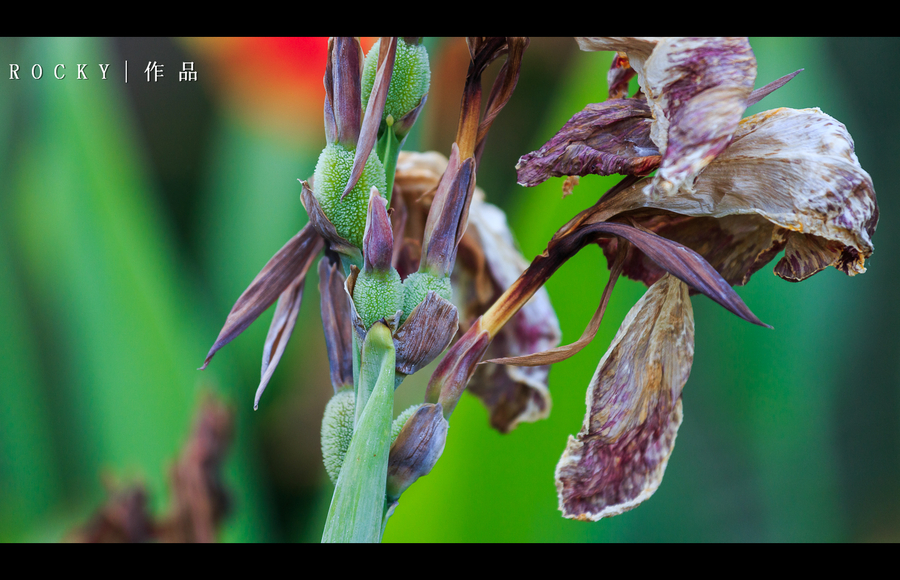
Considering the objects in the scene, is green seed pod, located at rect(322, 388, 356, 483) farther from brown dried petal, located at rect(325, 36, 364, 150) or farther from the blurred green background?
the blurred green background

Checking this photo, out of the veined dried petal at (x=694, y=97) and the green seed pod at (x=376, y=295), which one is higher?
the veined dried petal at (x=694, y=97)

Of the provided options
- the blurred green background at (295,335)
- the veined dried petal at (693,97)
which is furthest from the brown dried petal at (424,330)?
the blurred green background at (295,335)

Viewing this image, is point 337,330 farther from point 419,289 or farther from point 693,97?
point 693,97

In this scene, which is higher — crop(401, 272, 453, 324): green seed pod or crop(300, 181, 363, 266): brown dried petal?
crop(300, 181, 363, 266): brown dried petal

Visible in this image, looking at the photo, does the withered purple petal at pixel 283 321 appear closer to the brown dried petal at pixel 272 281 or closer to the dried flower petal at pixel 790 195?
the brown dried petal at pixel 272 281

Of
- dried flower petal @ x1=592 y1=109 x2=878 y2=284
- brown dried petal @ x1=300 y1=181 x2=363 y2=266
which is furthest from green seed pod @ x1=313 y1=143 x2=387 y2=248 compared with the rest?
dried flower petal @ x1=592 y1=109 x2=878 y2=284
